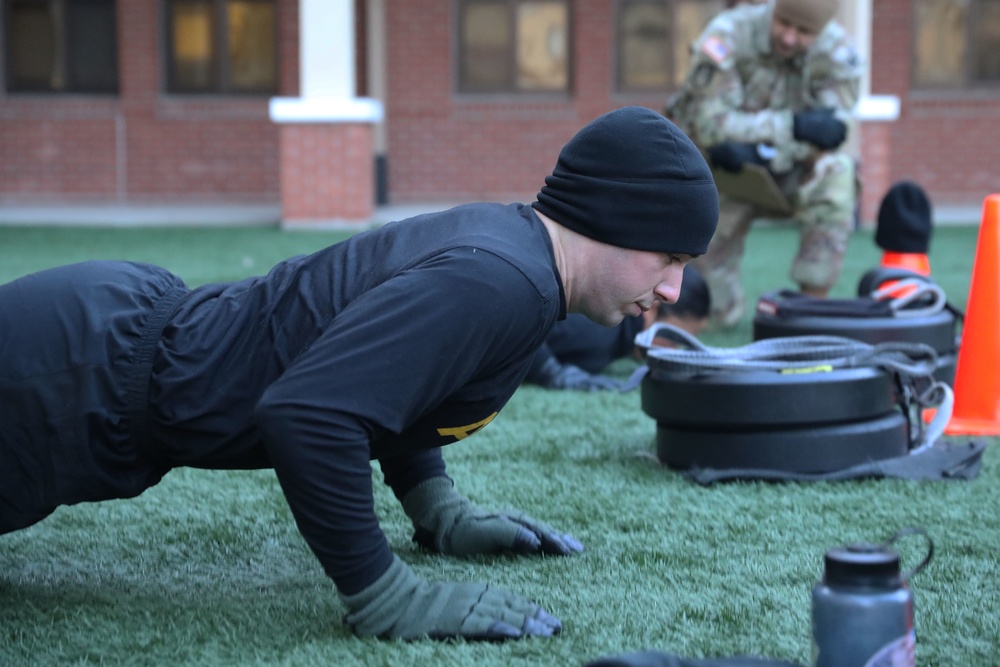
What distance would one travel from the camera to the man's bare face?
221 inches

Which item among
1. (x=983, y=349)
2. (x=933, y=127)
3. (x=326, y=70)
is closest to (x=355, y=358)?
(x=983, y=349)

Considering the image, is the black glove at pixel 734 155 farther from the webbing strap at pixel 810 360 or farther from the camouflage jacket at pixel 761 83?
the webbing strap at pixel 810 360

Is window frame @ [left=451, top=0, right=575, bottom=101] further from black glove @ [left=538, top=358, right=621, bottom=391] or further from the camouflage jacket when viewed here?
black glove @ [left=538, top=358, right=621, bottom=391]

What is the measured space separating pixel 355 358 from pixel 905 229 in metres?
4.31

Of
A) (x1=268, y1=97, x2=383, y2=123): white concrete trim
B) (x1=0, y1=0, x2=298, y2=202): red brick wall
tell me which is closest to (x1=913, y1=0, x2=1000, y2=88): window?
(x1=268, y1=97, x2=383, y2=123): white concrete trim

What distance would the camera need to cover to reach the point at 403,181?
575 inches

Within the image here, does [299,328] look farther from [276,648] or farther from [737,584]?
[737,584]

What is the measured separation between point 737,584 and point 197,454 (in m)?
1.00

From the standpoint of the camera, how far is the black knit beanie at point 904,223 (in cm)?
560

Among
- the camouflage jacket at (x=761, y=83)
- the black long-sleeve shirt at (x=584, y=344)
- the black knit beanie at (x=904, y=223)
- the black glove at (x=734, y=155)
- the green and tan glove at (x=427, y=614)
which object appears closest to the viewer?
the green and tan glove at (x=427, y=614)

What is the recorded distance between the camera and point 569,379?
4629 millimetres

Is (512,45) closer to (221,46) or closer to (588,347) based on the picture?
(221,46)

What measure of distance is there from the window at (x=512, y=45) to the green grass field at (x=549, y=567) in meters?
11.4

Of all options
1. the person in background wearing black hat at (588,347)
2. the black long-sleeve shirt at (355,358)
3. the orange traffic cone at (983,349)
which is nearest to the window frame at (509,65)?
the person in background wearing black hat at (588,347)
